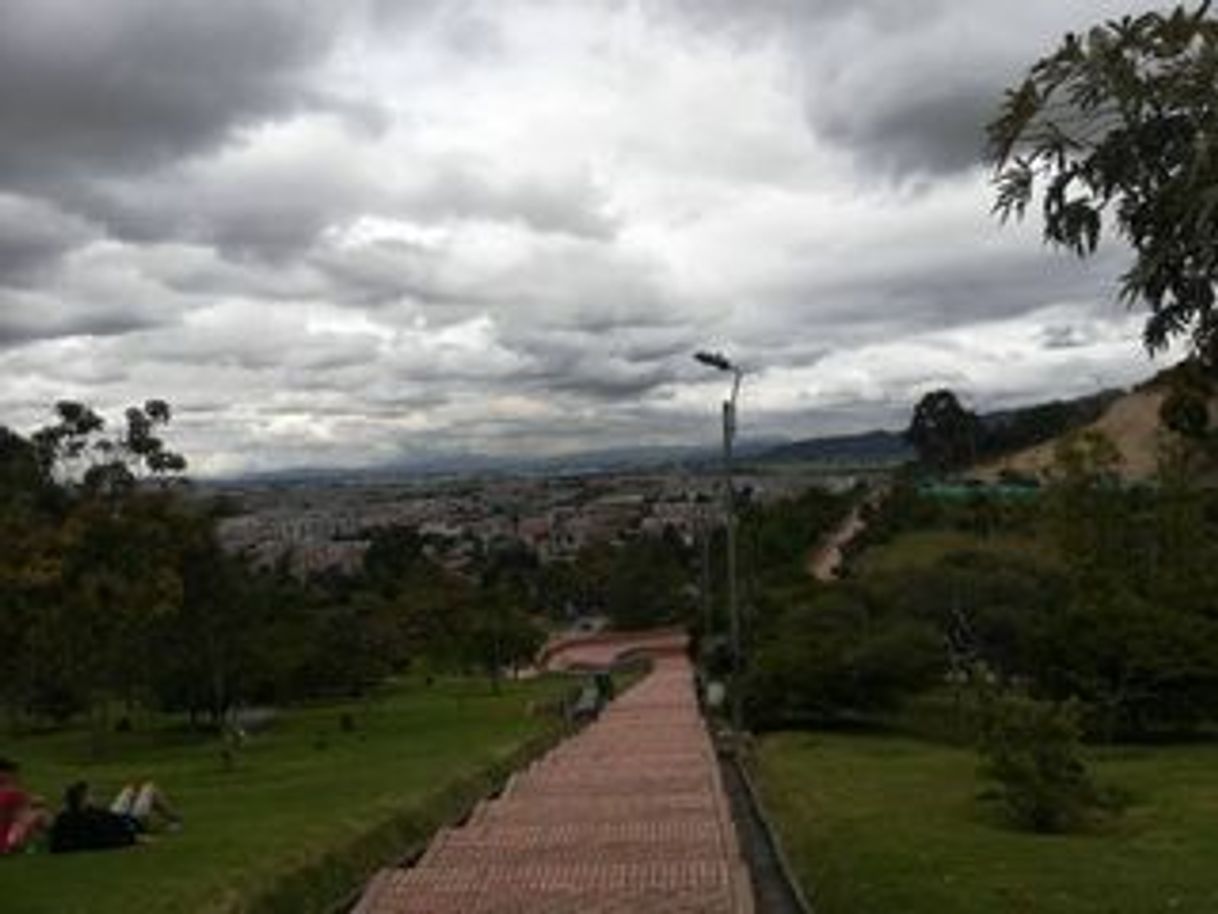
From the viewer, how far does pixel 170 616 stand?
1758 inches

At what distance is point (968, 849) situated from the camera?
17.3 meters

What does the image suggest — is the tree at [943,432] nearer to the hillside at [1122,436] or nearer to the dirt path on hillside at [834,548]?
the hillside at [1122,436]

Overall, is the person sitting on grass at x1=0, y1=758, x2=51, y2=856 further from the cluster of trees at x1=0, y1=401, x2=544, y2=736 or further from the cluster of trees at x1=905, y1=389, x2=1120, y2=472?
the cluster of trees at x1=905, y1=389, x2=1120, y2=472

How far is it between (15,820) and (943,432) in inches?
5361

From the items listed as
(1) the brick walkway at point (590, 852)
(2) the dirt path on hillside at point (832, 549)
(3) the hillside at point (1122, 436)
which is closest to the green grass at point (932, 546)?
(2) the dirt path on hillside at point (832, 549)

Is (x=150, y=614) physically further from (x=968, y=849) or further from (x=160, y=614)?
(x=968, y=849)

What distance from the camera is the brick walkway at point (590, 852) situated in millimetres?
Result: 13961

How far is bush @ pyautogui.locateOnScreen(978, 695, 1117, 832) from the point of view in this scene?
2000cm

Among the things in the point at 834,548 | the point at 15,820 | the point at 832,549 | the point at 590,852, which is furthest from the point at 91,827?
the point at 832,549

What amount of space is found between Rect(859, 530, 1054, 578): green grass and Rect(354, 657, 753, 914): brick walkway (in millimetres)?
37843

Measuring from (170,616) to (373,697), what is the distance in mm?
22655

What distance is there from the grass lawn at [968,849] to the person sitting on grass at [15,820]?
699cm

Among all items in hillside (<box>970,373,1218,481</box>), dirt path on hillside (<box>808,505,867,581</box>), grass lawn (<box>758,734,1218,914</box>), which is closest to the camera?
grass lawn (<box>758,734,1218,914</box>)

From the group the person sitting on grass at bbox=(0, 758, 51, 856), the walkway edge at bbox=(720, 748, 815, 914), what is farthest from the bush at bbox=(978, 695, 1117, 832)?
the person sitting on grass at bbox=(0, 758, 51, 856)
